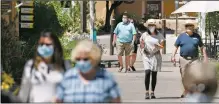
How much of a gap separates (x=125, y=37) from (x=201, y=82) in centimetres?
1158

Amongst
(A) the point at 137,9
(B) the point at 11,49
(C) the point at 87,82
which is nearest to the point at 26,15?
(B) the point at 11,49

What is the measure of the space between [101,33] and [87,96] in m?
36.5

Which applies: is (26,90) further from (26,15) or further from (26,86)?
(26,15)

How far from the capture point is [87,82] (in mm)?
5598

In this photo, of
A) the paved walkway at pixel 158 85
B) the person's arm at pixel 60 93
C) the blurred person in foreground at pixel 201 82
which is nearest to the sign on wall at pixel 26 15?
the paved walkway at pixel 158 85

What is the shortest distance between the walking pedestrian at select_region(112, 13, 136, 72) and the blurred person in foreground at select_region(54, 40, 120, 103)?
11024 mm

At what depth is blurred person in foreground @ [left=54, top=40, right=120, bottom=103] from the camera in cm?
557

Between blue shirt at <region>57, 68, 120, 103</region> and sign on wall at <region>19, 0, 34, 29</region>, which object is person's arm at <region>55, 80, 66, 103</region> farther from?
sign on wall at <region>19, 0, 34, 29</region>

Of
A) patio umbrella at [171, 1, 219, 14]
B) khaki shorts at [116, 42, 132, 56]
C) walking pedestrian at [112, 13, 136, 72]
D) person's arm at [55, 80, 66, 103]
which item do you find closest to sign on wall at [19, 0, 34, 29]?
walking pedestrian at [112, 13, 136, 72]

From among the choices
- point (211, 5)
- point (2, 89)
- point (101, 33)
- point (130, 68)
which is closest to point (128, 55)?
point (130, 68)

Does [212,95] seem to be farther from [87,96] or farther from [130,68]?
[130,68]

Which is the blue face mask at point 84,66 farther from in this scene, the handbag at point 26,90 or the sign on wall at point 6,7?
the sign on wall at point 6,7

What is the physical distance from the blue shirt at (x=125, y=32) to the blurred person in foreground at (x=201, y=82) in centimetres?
1129

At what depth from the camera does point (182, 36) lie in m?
11.7
